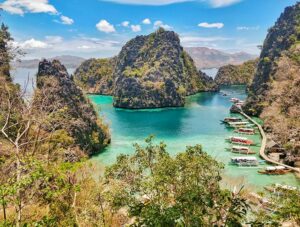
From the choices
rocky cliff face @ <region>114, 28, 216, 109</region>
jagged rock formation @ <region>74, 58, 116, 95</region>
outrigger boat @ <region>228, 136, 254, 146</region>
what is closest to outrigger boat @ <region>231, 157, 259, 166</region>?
outrigger boat @ <region>228, 136, 254, 146</region>

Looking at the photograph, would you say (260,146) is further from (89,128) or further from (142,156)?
(142,156)

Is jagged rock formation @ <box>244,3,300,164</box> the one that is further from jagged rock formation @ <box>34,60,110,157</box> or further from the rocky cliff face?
the rocky cliff face

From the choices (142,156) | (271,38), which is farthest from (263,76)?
(142,156)

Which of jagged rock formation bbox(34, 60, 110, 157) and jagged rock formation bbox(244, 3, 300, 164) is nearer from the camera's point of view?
jagged rock formation bbox(244, 3, 300, 164)

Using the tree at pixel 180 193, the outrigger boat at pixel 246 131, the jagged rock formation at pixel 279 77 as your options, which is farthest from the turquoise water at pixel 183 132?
the tree at pixel 180 193

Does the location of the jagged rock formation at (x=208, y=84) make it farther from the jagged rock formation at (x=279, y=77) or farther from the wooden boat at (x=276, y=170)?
the wooden boat at (x=276, y=170)
